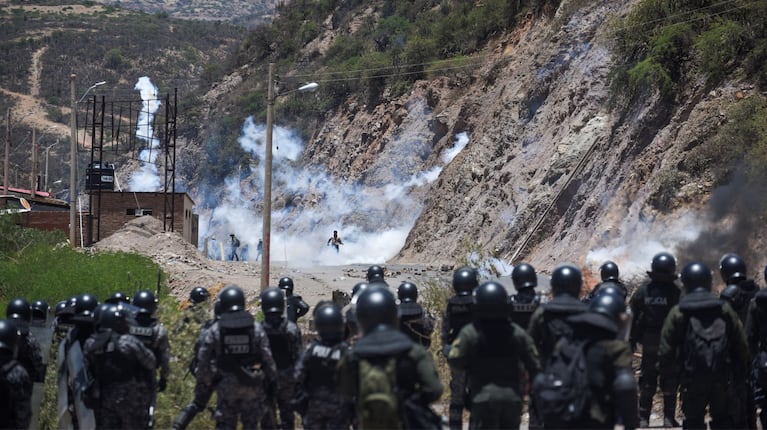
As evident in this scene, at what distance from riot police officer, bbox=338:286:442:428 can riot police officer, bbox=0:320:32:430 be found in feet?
10.8

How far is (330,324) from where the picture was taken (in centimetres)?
762

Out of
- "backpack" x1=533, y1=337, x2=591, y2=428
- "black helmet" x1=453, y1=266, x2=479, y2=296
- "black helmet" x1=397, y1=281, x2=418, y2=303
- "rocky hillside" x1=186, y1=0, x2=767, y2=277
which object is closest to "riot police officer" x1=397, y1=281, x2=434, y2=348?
"black helmet" x1=397, y1=281, x2=418, y2=303

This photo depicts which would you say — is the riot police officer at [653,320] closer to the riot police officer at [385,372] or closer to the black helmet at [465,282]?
the black helmet at [465,282]

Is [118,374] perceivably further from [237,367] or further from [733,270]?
[733,270]

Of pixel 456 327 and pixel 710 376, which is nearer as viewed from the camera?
pixel 710 376

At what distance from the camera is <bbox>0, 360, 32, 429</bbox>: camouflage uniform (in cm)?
805

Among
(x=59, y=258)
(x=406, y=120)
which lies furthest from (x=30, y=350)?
(x=406, y=120)

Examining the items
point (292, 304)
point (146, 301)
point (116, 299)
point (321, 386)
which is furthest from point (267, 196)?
point (321, 386)

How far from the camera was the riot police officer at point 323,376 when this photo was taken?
7.67 metres

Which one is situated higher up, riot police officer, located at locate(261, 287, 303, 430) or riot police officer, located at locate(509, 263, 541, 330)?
riot police officer, located at locate(509, 263, 541, 330)

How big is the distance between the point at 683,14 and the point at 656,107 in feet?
8.73

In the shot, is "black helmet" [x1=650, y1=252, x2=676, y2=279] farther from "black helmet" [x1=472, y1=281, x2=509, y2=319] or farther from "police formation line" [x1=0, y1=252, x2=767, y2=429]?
"black helmet" [x1=472, y1=281, x2=509, y2=319]

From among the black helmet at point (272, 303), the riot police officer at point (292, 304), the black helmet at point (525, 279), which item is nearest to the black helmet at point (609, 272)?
the black helmet at point (525, 279)

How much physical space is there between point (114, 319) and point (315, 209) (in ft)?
142
